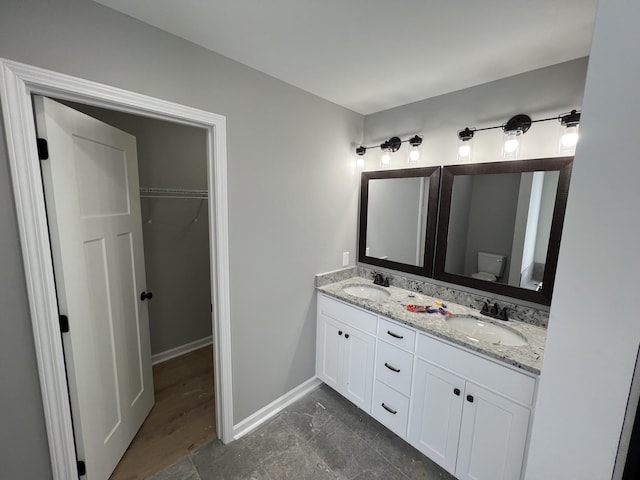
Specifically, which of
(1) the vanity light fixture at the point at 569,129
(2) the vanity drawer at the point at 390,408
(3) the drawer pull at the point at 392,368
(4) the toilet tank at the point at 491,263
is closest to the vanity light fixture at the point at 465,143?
(1) the vanity light fixture at the point at 569,129

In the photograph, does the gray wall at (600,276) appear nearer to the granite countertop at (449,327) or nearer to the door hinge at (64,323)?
the granite countertop at (449,327)

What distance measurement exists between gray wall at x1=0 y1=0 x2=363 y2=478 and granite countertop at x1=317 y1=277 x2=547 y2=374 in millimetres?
502

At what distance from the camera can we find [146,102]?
1.27m

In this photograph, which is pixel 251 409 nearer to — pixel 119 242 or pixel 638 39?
pixel 119 242

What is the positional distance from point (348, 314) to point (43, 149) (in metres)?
1.94

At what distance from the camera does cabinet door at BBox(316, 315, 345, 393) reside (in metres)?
2.15

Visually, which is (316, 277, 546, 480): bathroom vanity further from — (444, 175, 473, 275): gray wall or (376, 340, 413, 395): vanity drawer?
(444, 175, 473, 275): gray wall

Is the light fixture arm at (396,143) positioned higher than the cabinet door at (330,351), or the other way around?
the light fixture arm at (396,143)

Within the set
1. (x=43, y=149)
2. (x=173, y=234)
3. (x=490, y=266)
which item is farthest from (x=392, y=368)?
(x=173, y=234)

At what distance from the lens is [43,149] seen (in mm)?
1100

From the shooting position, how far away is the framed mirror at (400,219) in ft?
6.86

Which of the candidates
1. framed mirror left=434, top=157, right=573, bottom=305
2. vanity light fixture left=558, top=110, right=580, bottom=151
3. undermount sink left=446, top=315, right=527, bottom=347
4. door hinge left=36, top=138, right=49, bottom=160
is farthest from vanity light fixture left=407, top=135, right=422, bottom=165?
door hinge left=36, top=138, right=49, bottom=160

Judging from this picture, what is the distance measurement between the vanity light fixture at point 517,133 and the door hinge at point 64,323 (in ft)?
8.19

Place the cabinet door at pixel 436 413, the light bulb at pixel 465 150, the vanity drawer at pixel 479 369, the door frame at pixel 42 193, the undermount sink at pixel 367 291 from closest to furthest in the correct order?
the door frame at pixel 42 193 < the vanity drawer at pixel 479 369 < the cabinet door at pixel 436 413 < the light bulb at pixel 465 150 < the undermount sink at pixel 367 291
